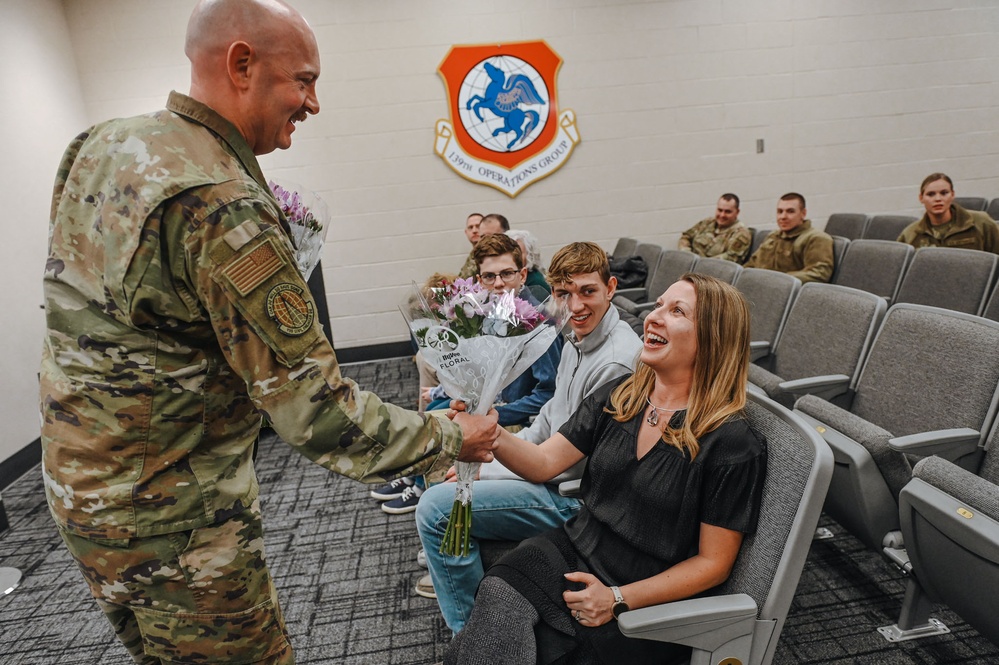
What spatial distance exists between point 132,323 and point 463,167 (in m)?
4.76

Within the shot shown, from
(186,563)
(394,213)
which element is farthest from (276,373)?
(394,213)

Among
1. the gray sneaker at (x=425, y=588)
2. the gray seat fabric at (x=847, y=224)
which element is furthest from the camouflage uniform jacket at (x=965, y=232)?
the gray sneaker at (x=425, y=588)

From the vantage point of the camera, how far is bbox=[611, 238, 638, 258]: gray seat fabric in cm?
530

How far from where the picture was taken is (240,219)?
37.9 inches

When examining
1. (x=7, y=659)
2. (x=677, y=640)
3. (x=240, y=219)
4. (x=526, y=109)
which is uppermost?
(x=526, y=109)

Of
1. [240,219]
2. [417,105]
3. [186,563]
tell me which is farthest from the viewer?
[417,105]

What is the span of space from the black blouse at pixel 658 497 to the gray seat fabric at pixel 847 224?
492 cm

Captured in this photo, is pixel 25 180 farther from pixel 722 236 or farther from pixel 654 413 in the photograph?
pixel 722 236

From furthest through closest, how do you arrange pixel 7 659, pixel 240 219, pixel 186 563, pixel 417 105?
pixel 417 105 → pixel 7 659 → pixel 186 563 → pixel 240 219

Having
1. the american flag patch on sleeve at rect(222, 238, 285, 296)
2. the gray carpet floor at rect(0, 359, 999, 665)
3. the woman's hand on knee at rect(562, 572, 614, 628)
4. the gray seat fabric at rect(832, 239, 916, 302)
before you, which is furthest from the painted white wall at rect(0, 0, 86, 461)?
the gray seat fabric at rect(832, 239, 916, 302)

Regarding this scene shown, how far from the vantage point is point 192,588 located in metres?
1.08

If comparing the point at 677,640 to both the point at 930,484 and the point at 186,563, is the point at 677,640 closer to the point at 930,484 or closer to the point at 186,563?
the point at 930,484

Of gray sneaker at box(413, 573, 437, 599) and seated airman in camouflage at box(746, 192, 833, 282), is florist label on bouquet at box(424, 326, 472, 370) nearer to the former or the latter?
gray sneaker at box(413, 573, 437, 599)

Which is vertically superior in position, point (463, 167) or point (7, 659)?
point (463, 167)
